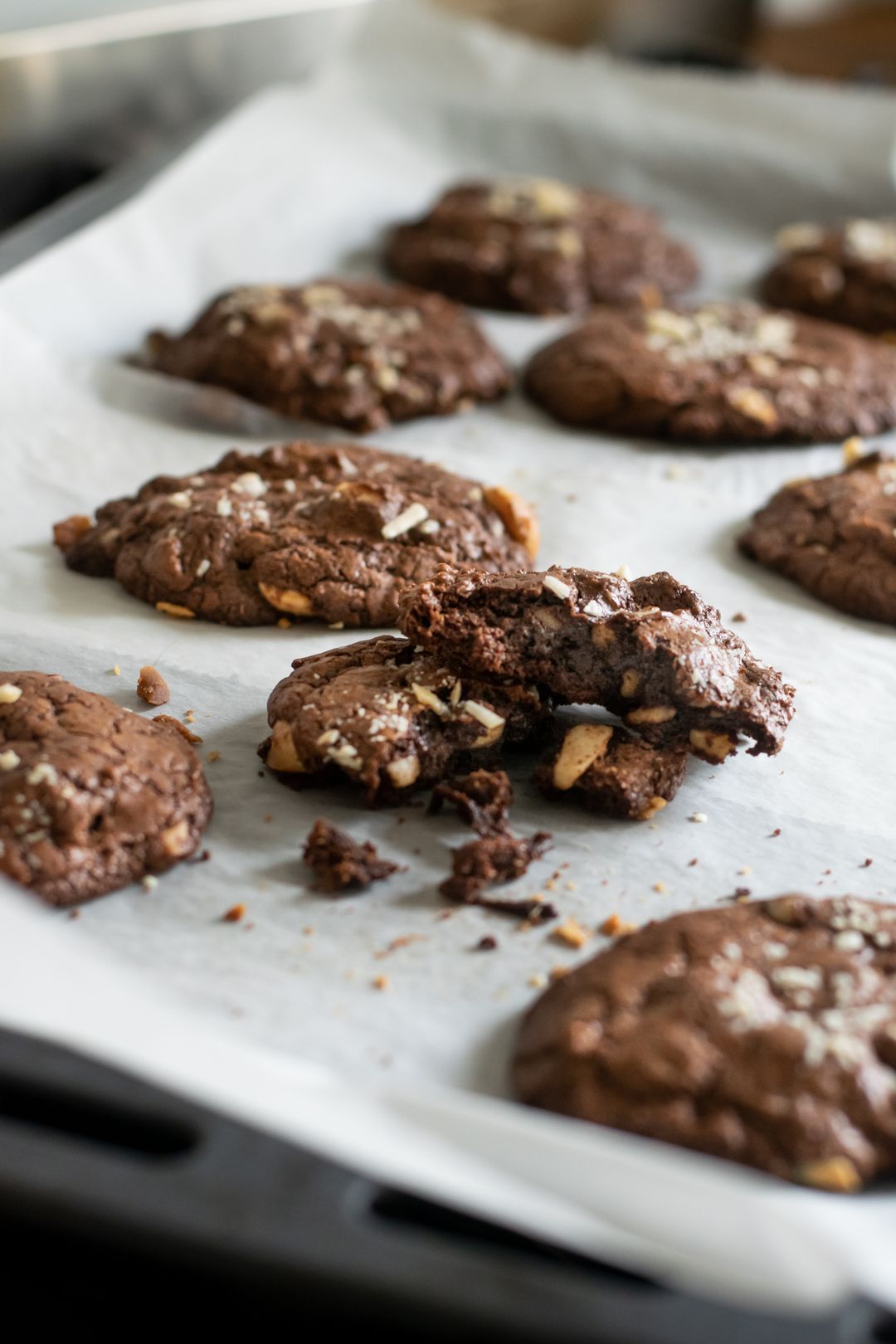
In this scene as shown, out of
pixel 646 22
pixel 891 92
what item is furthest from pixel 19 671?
pixel 646 22

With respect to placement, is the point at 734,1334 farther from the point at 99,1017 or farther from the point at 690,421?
the point at 690,421

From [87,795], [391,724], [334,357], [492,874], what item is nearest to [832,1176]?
[492,874]

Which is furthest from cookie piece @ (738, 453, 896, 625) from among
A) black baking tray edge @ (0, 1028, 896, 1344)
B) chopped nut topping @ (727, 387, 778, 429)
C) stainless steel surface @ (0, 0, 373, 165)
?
stainless steel surface @ (0, 0, 373, 165)

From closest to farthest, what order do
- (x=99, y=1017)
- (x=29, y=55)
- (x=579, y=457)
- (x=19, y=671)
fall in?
(x=99, y=1017) < (x=19, y=671) < (x=579, y=457) < (x=29, y=55)

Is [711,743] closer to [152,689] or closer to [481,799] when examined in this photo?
[481,799]

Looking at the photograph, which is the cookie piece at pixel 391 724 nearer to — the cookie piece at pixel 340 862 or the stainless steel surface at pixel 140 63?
the cookie piece at pixel 340 862

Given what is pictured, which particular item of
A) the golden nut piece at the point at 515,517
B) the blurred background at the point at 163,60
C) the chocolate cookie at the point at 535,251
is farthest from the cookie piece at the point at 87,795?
the blurred background at the point at 163,60
